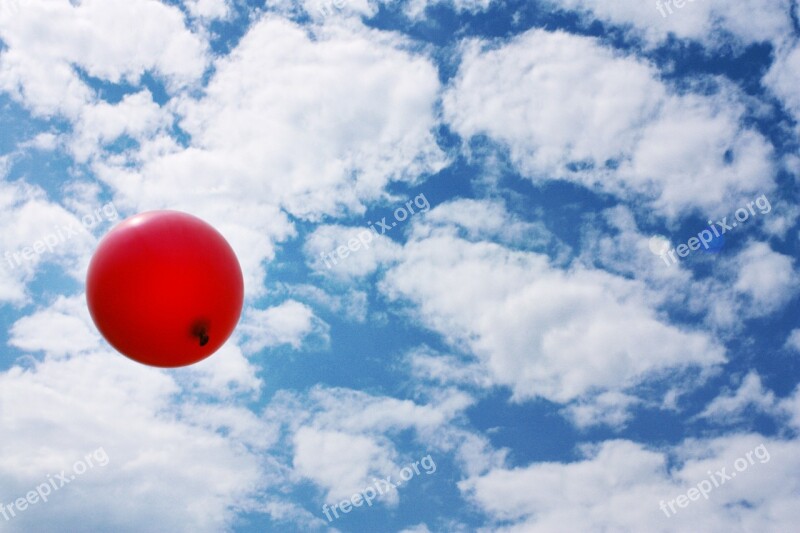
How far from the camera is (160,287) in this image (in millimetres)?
5387

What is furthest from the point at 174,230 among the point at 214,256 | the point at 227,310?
the point at 227,310

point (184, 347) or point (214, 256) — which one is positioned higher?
point (214, 256)

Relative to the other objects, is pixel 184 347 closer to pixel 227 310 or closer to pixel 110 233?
pixel 227 310

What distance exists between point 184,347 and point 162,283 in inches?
24.5

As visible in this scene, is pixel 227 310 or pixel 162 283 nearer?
pixel 162 283

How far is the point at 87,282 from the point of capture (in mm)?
5699

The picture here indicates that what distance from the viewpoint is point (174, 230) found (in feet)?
18.2

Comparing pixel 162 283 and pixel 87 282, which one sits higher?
pixel 87 282

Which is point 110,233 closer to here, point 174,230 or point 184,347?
point 174,230

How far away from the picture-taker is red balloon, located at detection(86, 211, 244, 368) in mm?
5395

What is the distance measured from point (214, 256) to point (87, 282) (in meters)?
1.08

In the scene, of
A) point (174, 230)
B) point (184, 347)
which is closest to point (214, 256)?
point (174, 230)

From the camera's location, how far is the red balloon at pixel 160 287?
5395 mm

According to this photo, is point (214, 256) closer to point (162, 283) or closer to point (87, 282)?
point (162, 283)
